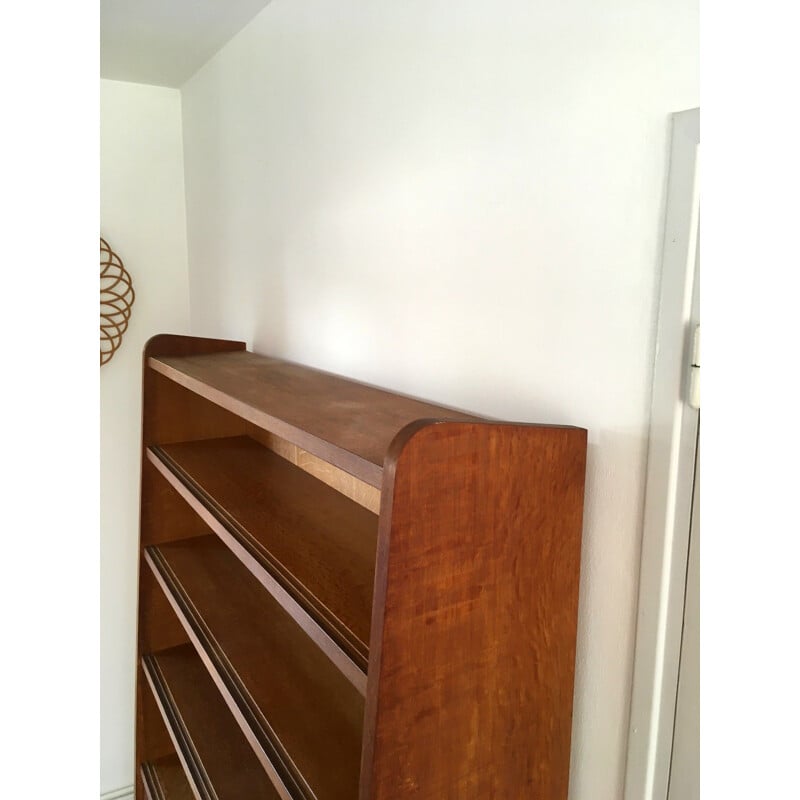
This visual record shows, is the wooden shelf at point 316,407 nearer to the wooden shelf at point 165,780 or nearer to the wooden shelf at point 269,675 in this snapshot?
the wooden shelf at point 269,675

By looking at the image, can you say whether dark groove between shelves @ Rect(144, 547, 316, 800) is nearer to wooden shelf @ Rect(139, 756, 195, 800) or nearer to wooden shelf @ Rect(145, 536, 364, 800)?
wooden shelf @ Rect(145, 536, 364, 800)

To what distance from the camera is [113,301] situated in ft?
8.91

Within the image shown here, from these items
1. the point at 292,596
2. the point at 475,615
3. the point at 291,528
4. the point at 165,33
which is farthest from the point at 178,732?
the point at 165,33

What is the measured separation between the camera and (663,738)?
92 centimetres

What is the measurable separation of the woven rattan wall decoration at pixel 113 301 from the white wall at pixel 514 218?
1.27 m

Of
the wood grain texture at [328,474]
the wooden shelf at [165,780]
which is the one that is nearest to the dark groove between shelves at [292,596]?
the wood grain texture at [328,474]

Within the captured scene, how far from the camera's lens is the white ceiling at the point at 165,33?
1.93 m

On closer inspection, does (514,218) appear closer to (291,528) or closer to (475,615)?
(475,615)

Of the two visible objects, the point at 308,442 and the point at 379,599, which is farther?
the point at 308,442

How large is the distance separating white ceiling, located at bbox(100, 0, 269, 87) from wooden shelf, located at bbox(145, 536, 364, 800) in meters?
1.53

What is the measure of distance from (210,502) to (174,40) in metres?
1.59

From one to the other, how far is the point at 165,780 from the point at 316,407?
56.5 inches
